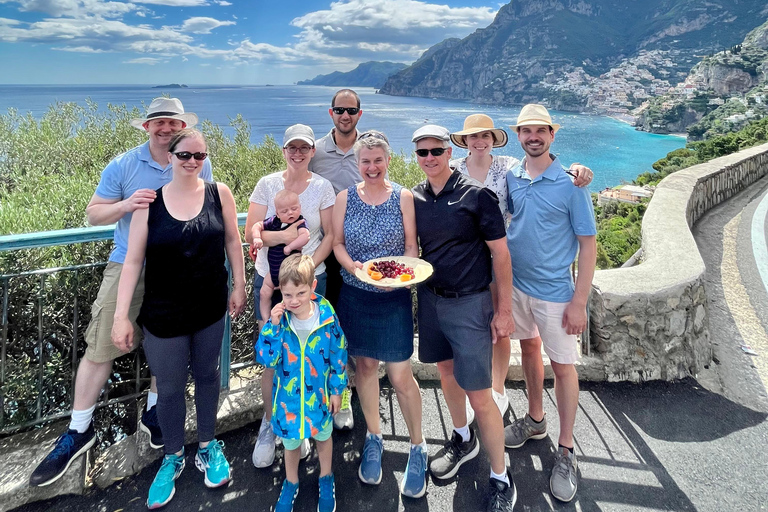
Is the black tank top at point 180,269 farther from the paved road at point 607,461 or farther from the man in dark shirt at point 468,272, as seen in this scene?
the man in dark shirt at point 468,272

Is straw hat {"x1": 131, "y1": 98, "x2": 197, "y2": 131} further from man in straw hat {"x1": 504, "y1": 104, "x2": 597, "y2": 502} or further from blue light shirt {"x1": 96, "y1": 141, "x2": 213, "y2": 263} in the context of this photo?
man in straw hat {"x1": 504, "y1": 104, "x2": 597, "y2": 502}

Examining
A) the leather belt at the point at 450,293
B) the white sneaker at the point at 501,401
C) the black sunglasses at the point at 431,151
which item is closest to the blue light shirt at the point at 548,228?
the leather belt at the point at 450,293

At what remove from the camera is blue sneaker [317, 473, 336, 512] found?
273 centimetres

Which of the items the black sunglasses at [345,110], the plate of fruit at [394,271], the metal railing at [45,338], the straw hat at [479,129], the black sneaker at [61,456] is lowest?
the black sneaker at [61,456]

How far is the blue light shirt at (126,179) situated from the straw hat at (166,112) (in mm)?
262

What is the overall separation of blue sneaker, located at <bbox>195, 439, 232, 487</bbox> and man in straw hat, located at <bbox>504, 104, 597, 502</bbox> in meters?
2.21

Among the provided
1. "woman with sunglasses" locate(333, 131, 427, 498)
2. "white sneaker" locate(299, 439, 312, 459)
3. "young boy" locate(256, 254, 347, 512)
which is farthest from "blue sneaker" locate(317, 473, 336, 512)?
"white sneaker" locate(299, 439, 312, 459)

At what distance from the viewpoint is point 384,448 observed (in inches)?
132

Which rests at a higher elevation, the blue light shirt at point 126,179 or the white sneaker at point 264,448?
the blue light shirt at point 126,179

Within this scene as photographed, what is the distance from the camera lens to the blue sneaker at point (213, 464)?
2.92 m

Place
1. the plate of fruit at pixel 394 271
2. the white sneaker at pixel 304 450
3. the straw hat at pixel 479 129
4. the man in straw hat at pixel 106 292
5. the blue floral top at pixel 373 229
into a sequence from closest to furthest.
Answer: the plate of fruit at pixel 394 271
the man in straw hat at pixel 106 292
the blue floral top at pixel 373 229
the white sneaker at pixel 304 450
the straw hat at pixel 479 129

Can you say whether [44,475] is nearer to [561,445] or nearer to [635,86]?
[561,445]

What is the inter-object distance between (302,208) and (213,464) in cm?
188

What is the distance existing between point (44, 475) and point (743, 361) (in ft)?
19.0
